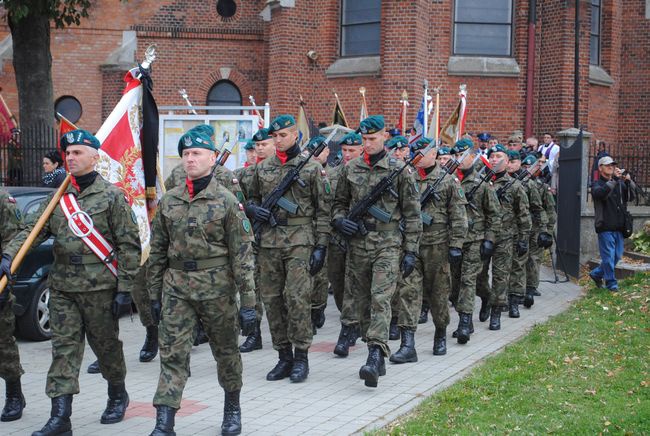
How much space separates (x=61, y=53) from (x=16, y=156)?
30.4 ft

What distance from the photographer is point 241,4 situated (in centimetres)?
2609

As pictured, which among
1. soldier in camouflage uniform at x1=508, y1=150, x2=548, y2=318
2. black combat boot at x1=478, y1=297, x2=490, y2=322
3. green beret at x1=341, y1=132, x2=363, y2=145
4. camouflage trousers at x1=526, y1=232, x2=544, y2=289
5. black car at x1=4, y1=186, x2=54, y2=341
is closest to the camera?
green beret at x1=341, y1=132, x2=363, y2=145

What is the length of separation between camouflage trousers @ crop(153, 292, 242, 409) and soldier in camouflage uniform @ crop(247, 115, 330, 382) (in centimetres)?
174

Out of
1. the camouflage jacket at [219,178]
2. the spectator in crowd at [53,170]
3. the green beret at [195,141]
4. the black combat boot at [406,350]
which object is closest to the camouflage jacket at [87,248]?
the green beret at [195,141]

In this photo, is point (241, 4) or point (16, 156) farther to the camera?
point (241, 4)

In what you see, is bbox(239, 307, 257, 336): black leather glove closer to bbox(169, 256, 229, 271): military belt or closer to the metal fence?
bbox(169, 256, 229, 271): military belt

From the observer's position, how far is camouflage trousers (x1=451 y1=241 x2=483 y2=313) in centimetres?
1040

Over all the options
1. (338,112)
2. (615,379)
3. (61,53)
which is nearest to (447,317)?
Result: (615,379)

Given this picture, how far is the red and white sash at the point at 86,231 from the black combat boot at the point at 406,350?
3.42 m

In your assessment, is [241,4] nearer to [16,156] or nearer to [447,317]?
[16,156]

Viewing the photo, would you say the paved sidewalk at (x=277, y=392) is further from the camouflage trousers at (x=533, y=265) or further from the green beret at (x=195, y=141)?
the camouflage trousers at (x=533, y=265)

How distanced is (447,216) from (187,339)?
4231 mm

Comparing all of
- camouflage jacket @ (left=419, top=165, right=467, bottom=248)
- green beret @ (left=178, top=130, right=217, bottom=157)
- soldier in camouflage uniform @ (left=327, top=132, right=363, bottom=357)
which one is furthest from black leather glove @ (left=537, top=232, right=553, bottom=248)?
green beret @ (left=178, top=130, right=217, bottom=157)

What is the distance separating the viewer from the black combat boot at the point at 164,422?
6.21 m
